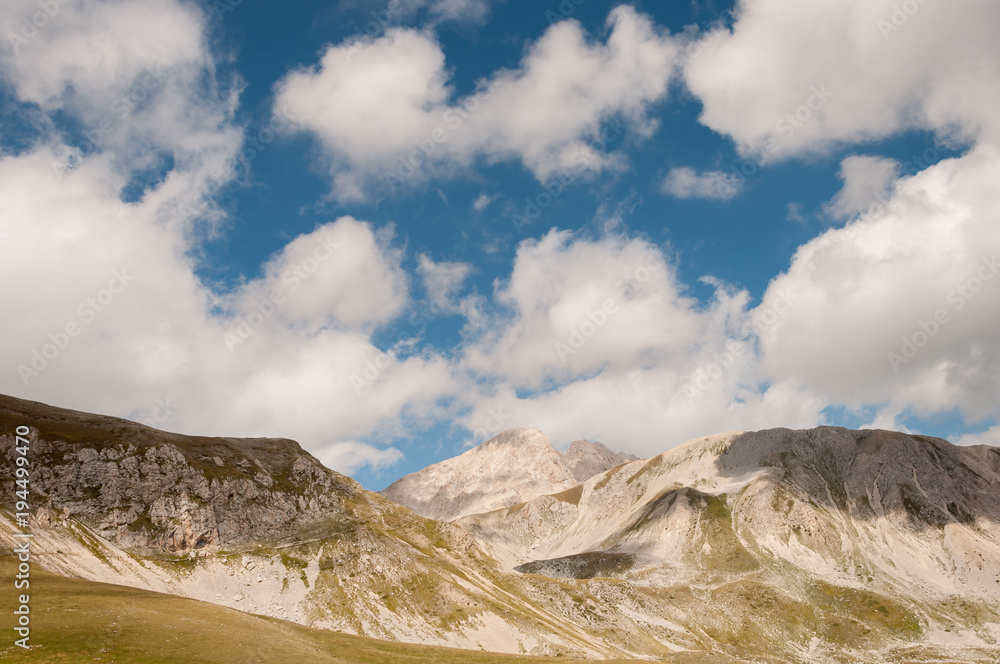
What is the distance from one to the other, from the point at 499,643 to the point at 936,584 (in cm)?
15790

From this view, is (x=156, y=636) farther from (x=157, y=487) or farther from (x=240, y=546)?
(x=157, y=487)

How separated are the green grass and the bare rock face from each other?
3470 centimetres

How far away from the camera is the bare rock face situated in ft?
362

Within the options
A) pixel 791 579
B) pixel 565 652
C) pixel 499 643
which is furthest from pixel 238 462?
pixel 791 579

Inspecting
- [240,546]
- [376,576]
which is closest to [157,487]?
[240,546]

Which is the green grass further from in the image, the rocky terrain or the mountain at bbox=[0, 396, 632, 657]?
the rocky terrain

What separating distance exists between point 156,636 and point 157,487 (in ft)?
245

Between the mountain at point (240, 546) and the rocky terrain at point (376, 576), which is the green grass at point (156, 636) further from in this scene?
the rocky terrain at point (376, 576)

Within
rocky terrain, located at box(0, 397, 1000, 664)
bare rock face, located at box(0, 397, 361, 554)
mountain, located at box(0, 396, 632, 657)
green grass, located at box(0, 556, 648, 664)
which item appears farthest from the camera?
bare rock face, located at box(0, 397, 361, 554)

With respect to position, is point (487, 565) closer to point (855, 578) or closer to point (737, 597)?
point (737, 597)

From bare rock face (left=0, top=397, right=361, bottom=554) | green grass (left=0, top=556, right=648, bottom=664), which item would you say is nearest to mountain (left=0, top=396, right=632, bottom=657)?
bare rock face (left=0, top=397, right=361, bottom=554)

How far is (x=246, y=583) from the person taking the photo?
363 ft

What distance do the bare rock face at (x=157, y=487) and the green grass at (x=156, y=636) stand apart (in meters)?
34.7

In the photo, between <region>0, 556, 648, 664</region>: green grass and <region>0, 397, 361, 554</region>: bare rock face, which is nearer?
<region>0, 556, 648, 664</region>: green grass
